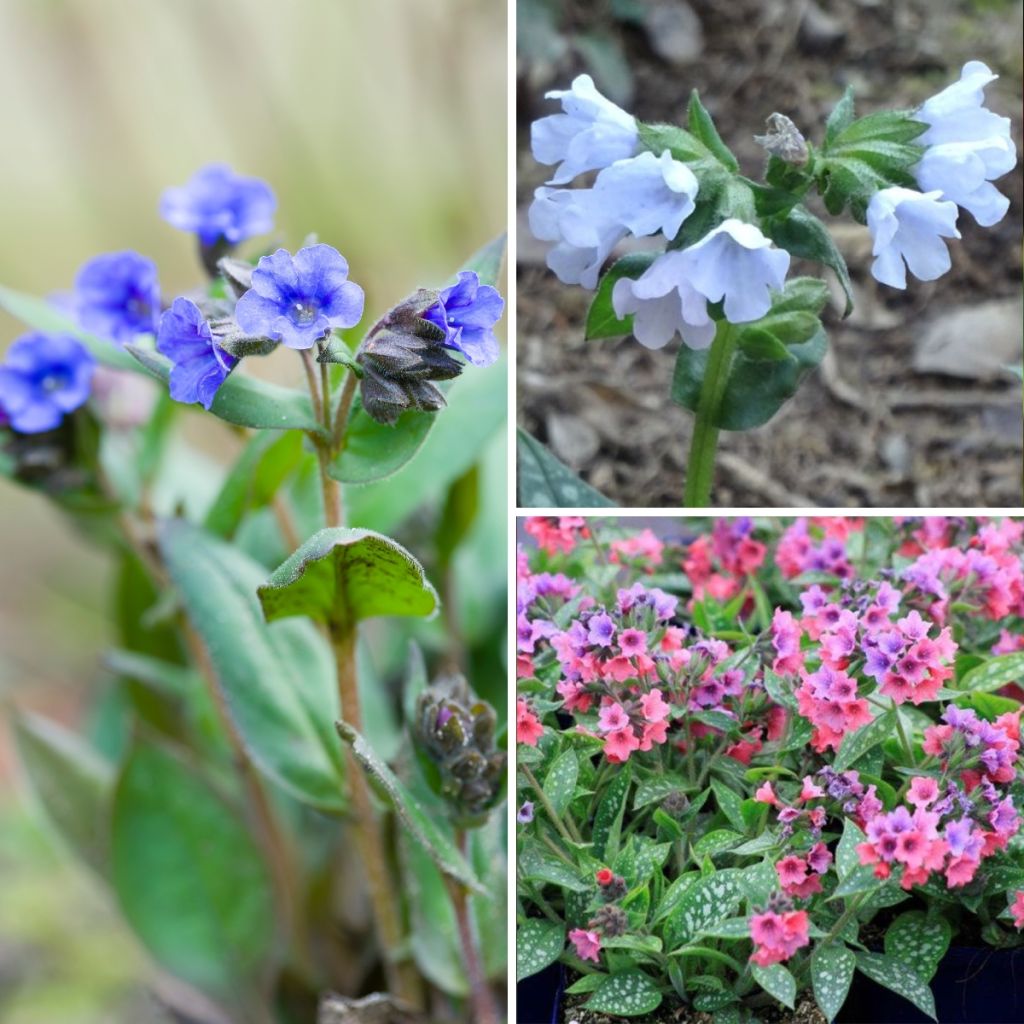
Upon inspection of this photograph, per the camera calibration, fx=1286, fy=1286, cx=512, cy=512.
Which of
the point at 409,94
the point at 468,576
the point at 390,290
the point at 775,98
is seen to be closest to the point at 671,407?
the point at 468,576

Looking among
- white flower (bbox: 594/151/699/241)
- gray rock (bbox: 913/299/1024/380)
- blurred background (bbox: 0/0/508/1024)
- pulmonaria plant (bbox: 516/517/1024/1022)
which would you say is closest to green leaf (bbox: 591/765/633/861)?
pulmonaria plant (bbox: 516/517/1024/1022)

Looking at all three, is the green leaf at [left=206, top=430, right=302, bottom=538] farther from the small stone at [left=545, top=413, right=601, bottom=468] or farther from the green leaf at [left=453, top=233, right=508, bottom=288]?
the small stone at [left=545, top=413, right=601, bottom=468]

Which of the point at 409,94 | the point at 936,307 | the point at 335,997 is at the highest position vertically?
the point at 409,94

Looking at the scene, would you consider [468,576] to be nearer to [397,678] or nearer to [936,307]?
[397,678]

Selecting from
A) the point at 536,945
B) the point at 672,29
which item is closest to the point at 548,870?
the point at 536,945

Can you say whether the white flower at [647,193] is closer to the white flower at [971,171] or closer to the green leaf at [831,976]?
the white flower at [971,171]

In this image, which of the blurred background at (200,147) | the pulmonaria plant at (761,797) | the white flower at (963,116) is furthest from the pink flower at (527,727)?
the blurred background at (200,147)
